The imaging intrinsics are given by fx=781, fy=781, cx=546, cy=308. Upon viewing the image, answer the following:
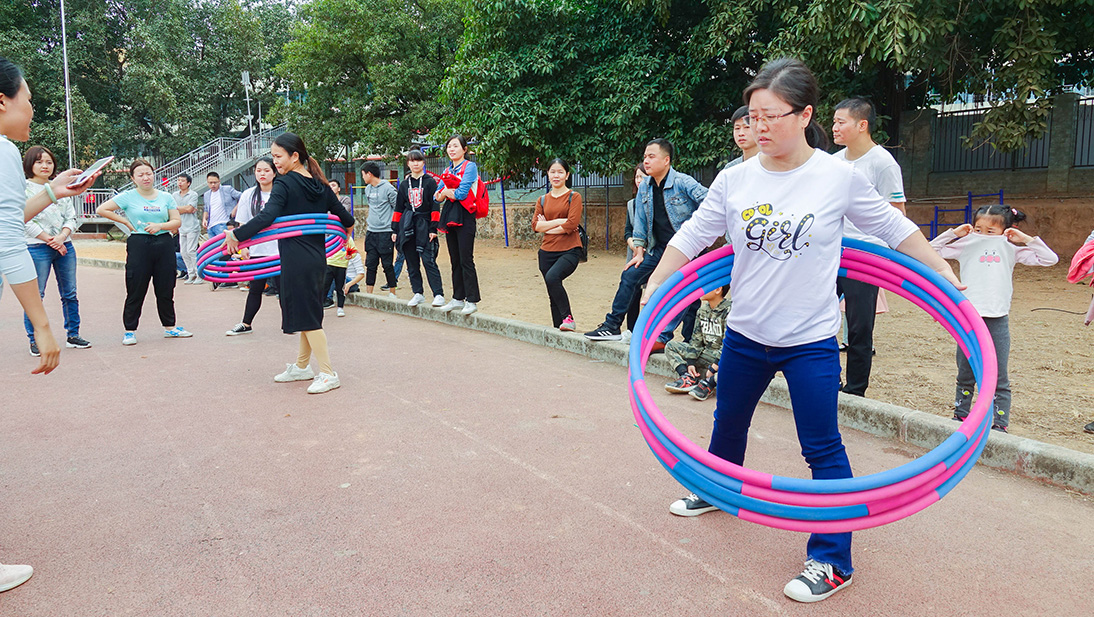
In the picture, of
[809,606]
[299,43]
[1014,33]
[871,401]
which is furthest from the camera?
[299,43]

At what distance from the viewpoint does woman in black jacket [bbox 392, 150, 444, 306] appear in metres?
9.31

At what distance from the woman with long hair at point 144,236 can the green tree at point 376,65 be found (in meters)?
15.9

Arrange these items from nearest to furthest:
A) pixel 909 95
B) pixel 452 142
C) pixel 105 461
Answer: pixel 105 461 → pixel 452 142 → pixel 909 95

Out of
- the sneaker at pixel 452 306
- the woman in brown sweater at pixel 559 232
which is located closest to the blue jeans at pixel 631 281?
the woman in brown sweater at pixel 559 232

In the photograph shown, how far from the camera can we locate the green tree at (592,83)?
1538 cm

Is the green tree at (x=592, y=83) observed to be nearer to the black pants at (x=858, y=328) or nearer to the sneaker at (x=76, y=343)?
the sneaker at (x=76, y=343)

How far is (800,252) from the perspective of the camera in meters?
2.83

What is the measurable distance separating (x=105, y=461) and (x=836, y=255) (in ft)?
13.5

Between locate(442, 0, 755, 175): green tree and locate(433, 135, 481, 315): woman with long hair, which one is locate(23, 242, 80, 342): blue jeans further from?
locate(442, 0, 755, 175): green tree

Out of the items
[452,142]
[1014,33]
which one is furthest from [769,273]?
[1014,33]

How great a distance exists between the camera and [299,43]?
25.2m

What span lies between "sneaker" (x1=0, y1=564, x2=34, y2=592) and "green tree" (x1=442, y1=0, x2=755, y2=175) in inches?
530

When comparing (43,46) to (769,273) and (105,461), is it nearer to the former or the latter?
(105,461)

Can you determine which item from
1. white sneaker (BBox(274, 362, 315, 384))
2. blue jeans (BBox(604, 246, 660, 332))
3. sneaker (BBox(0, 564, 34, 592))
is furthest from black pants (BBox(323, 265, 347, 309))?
sneaker (BBox(0, 564, 34, 592))
